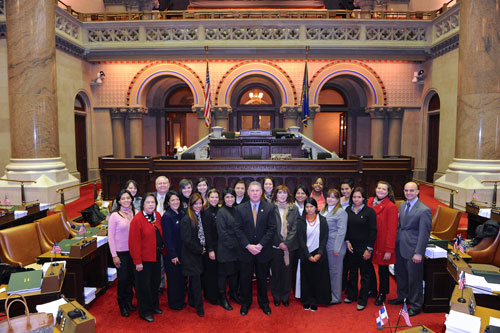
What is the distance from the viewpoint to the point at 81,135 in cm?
1423

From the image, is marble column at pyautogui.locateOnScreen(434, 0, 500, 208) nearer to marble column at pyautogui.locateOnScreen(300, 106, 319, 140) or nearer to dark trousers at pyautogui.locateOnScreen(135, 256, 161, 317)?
marble column at pyautogui.locateOnScreen(300, 106, 319, 140)

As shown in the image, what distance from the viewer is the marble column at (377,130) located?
1455cm

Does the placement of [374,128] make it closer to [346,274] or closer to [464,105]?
[464,105]

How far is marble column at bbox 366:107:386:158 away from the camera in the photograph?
14.6 metres

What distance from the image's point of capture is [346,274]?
4.81 m

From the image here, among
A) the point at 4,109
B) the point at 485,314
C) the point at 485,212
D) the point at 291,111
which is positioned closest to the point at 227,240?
the point at 485,314

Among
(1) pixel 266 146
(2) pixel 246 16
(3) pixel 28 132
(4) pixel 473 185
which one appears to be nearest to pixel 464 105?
(4) pixel 473 185

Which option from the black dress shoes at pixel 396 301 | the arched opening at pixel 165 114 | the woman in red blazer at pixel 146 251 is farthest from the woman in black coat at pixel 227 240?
the arched opening at pixel 165 114

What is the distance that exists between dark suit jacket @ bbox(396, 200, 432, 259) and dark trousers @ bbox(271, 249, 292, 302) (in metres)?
1.53

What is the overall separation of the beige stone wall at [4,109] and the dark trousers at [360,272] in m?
11.6

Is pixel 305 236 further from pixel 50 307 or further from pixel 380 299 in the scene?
pixel 50 307

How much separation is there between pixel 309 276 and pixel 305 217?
775 mm

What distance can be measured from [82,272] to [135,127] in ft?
37.4

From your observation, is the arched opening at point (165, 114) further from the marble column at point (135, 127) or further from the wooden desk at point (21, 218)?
the wooden desk at point (21, 218)
